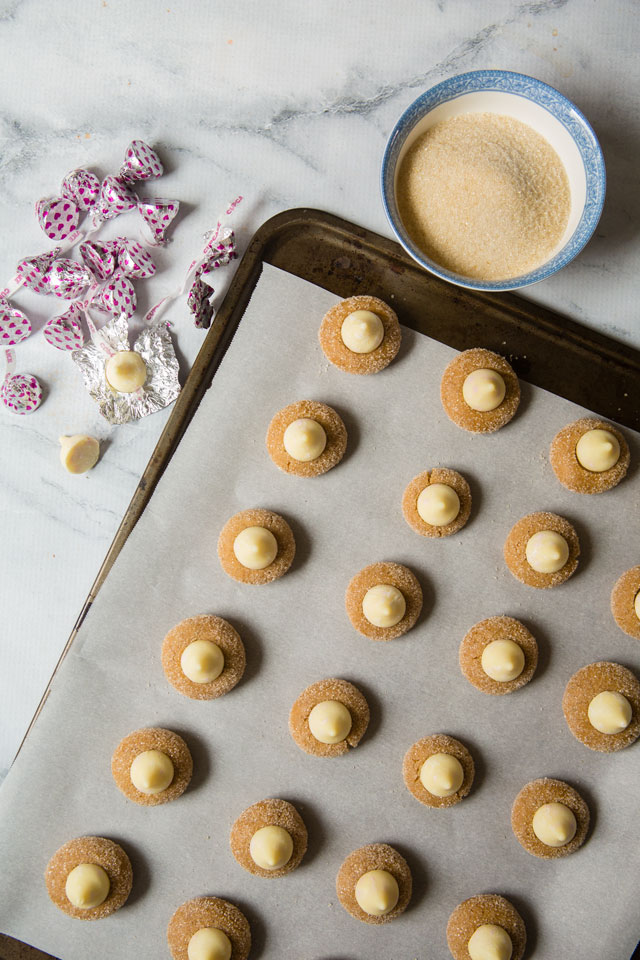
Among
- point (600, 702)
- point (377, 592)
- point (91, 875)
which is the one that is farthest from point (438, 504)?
point (91, 875)

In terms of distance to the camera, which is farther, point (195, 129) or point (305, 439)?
point (195, 129)

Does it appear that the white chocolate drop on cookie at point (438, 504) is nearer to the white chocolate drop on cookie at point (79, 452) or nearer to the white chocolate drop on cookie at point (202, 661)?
the white chocolate drop on cookie at point (202, 661)

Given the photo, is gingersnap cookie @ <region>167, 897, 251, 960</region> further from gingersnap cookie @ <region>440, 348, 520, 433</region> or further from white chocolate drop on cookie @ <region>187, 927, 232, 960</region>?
gingersnap cookie @ <region>440, 348, 520, 433</region>

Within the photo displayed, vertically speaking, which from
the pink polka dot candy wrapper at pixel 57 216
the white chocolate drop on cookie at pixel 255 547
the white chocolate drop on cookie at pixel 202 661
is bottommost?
A: the white chocolate drop on cookie at pixel 202 661

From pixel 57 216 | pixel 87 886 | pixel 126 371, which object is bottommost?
pixel 87 886

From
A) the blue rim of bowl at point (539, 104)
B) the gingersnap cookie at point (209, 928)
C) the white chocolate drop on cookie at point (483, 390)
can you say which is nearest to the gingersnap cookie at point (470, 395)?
the white chocolate drop on cookie at point (483, 390)

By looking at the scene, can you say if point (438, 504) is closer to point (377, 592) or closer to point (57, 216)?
point (377, 592)
